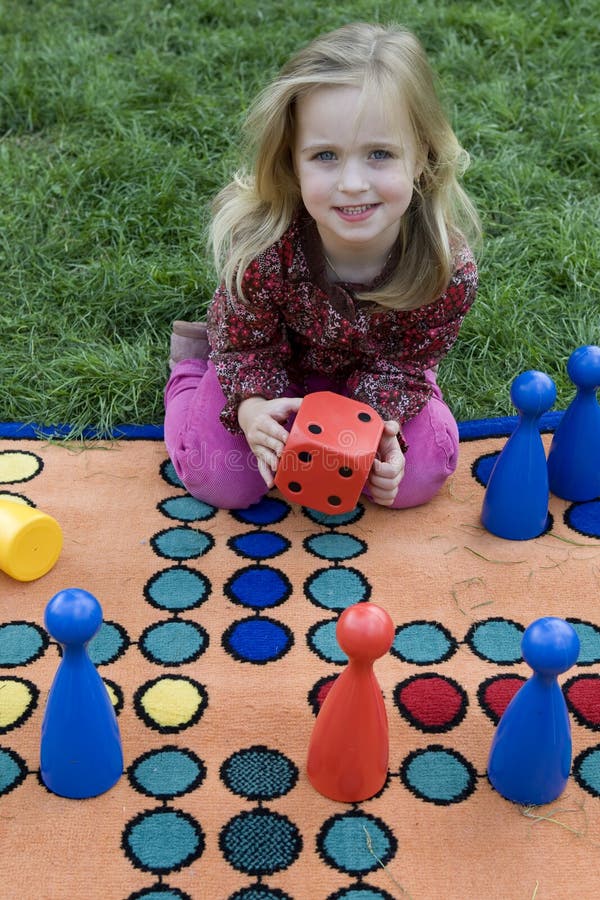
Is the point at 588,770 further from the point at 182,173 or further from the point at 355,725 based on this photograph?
the point at 182,173

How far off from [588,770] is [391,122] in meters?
0.78

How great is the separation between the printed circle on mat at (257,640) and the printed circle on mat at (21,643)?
217mm

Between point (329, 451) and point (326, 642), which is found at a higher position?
point (329, 451)

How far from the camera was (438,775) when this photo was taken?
42.8 inches

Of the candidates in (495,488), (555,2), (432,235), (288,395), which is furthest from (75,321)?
(555,2)

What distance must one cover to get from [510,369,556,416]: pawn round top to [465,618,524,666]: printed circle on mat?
10.8 inches

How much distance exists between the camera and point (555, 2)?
2656mm

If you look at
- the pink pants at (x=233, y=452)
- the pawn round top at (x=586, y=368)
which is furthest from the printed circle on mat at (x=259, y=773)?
the pawn round top at (x=586, y=368)

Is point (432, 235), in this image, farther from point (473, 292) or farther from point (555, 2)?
point (555, 2)

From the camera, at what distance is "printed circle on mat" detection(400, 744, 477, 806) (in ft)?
3.50

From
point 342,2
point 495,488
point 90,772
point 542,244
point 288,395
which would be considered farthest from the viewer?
point 342,2

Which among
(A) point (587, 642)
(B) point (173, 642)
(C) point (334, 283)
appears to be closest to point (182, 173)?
(C) point (334, 283)

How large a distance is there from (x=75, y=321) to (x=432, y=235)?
0.70 metres

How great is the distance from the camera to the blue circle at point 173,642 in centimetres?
122
